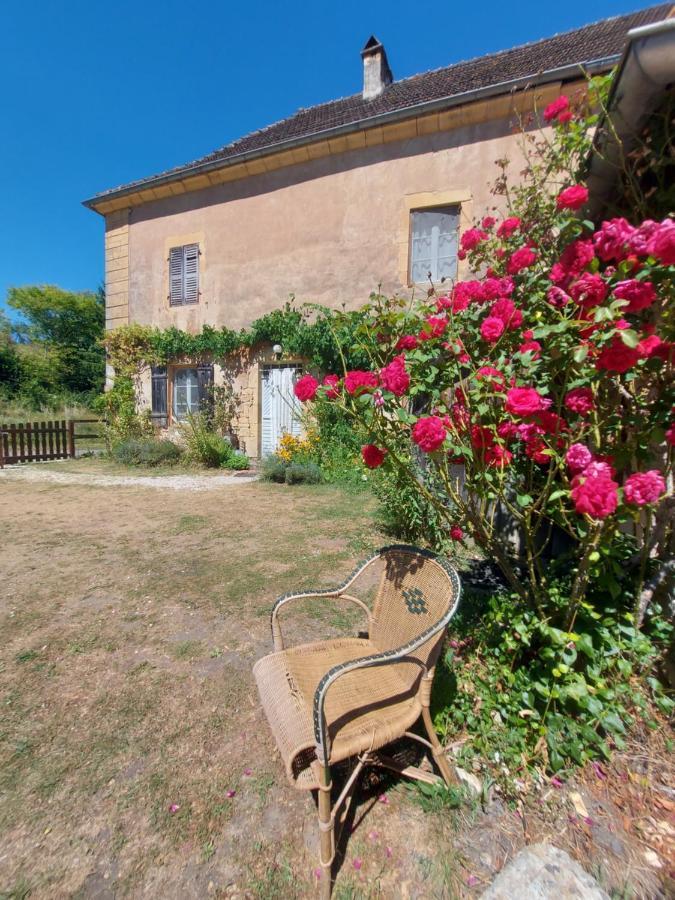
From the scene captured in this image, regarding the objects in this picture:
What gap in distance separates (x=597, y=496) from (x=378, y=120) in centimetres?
889

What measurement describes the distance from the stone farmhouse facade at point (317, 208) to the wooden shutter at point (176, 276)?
0.03m

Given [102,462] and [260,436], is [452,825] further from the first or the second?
[102,462]

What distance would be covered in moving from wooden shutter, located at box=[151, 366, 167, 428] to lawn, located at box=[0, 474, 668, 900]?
23.5 feet

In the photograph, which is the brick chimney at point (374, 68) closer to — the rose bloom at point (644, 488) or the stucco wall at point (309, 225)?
the stucco wall at point (309, 225)

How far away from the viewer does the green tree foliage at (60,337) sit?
77.6ft

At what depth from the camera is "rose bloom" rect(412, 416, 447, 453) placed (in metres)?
1.46

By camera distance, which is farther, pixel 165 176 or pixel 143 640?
pixel 165 176

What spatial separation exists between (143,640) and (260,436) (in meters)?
7.16

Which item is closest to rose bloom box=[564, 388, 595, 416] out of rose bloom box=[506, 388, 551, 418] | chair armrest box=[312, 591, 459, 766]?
rose bloom box=[506, 388, 551, 418]

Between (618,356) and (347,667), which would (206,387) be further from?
(618,356)

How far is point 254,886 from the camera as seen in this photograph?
122 centimetres

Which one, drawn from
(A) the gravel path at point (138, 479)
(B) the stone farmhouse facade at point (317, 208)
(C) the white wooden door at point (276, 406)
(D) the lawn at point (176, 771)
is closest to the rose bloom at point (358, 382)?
(D) the lawn at point (176, 771)

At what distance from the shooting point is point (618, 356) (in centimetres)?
124

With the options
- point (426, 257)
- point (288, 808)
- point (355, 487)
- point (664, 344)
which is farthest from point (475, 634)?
point (426, 257)
